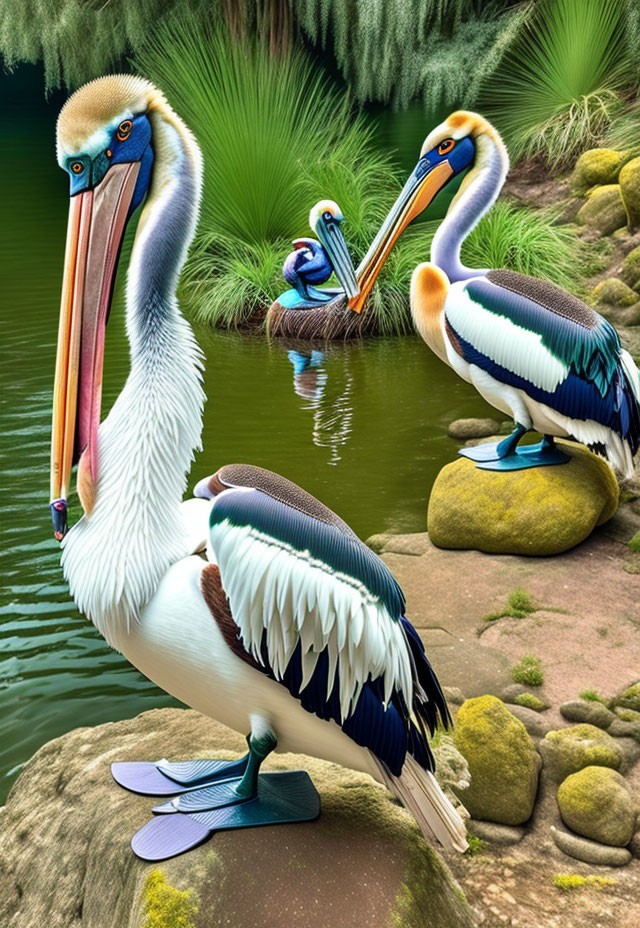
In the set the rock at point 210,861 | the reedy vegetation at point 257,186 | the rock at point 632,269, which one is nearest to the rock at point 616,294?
the rock at point 632,269

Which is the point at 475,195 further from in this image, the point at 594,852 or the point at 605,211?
the point at 605,211

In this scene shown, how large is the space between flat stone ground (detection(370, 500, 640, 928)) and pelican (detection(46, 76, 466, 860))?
791 mm

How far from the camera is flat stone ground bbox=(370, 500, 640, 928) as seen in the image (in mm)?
2771

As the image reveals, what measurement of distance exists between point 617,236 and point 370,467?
4844mm

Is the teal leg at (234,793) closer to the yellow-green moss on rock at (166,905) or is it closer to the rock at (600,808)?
the yellow-green moss on rock at (166,905)

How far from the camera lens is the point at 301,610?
2000 mm

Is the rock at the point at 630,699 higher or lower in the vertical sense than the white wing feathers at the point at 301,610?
lower

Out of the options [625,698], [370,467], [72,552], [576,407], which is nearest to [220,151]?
[370,467]

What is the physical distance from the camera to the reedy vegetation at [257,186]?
365 inches

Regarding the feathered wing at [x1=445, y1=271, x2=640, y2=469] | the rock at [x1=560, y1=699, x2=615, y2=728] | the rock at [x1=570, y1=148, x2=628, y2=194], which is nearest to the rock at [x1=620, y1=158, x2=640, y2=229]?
the rock at [x1=570, y1=148, x2=628, y2=194]

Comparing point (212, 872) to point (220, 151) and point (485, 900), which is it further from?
point (220, 151)

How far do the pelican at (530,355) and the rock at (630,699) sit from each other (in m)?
1.39

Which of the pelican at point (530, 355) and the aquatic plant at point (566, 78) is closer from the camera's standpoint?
the pelican at point (530, 355)

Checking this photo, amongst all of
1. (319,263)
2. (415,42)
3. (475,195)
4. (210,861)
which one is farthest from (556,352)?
(415,42)
